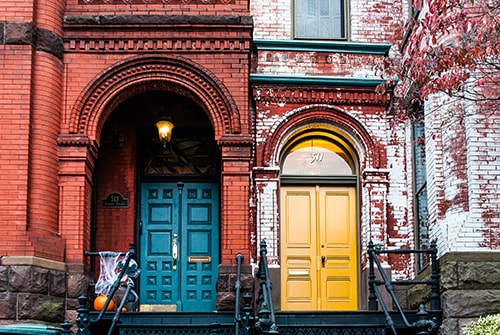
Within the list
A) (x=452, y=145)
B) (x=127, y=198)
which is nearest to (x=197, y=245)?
(x=127, y=198)

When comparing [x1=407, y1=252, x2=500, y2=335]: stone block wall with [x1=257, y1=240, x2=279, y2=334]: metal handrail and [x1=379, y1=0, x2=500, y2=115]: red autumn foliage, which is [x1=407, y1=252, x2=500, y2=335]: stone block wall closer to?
[x1=379, y1=0, x2=500, y2=115]: red autumn foliage

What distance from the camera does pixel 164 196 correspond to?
56.1 ft

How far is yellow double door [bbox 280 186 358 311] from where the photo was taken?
16250mm

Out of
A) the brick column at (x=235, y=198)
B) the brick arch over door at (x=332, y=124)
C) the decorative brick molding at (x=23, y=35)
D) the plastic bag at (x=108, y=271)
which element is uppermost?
the decorative brick molding at (x=23, y=35)

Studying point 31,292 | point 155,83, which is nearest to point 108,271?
point 31,292

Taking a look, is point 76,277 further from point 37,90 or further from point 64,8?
point 64,8

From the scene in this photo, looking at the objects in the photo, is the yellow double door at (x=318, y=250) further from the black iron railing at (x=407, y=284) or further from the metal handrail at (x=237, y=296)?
the metal handrail at (x=237, y=296)

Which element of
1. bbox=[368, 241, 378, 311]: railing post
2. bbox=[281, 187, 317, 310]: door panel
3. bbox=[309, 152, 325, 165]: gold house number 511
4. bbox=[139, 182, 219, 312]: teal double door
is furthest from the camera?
bbox=[309, 152, 325, 165]: gold house number 511

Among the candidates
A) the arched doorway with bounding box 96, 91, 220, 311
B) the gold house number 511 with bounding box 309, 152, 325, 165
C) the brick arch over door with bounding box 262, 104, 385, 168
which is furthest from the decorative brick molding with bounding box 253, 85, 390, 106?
the arched doorway with bounding box 96, 91, 220, 311

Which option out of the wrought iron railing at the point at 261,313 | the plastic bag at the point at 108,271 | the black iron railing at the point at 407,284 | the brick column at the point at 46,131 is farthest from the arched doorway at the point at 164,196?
the black iron railing at the point at 407,284

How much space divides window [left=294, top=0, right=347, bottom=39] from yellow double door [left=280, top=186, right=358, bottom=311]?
2664mm

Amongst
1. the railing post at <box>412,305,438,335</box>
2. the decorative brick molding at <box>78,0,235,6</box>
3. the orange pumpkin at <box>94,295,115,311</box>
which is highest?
the decorative brick molding at <box>78,0,235,6</box>

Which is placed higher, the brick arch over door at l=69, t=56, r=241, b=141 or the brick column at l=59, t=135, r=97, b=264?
the brick arch over door at l=69, t=56, r=241, b=141

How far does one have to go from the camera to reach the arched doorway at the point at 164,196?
16625mm
